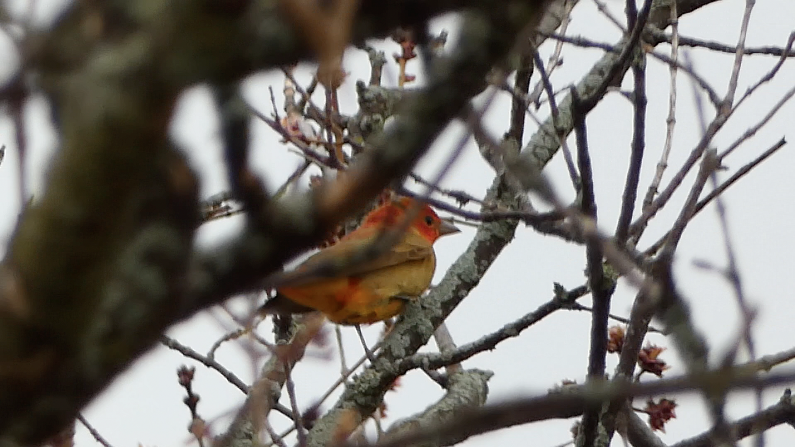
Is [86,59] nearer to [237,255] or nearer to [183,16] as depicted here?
[183,16]

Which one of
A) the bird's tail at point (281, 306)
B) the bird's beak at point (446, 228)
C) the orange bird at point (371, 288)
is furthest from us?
the bird's beak at point (446, 228)

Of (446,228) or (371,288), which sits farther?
(446,228)

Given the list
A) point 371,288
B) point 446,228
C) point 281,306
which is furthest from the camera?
point 446,228

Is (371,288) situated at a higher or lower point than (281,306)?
higher

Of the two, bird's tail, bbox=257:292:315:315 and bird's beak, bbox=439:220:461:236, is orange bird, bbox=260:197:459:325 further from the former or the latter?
bird's beak, bbox=439:220:461:236

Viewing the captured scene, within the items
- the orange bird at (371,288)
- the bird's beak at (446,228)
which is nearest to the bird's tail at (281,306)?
the orange bird at (371,288)

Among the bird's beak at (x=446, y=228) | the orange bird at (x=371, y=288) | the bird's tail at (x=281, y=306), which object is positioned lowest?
the bird's tail at (x=281, y=306)

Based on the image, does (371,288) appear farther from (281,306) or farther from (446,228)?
(446,228)

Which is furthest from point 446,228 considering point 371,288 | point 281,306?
point 281,306

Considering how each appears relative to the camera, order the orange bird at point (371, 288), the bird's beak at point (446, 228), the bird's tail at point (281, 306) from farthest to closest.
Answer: the bird's beak at point (446, 228) → the orange bird at point (371, 288) → the bird's tail at point (281, 306)

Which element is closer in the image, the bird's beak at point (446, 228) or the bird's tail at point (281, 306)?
the bird's tail at point (281, 306)

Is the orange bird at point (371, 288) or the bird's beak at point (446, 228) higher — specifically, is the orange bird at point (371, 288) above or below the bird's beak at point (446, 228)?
below

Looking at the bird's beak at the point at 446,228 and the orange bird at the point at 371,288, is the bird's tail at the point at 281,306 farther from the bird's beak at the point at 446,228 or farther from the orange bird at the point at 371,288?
the bird's beak at the point at 446,228

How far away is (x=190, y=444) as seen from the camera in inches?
106
